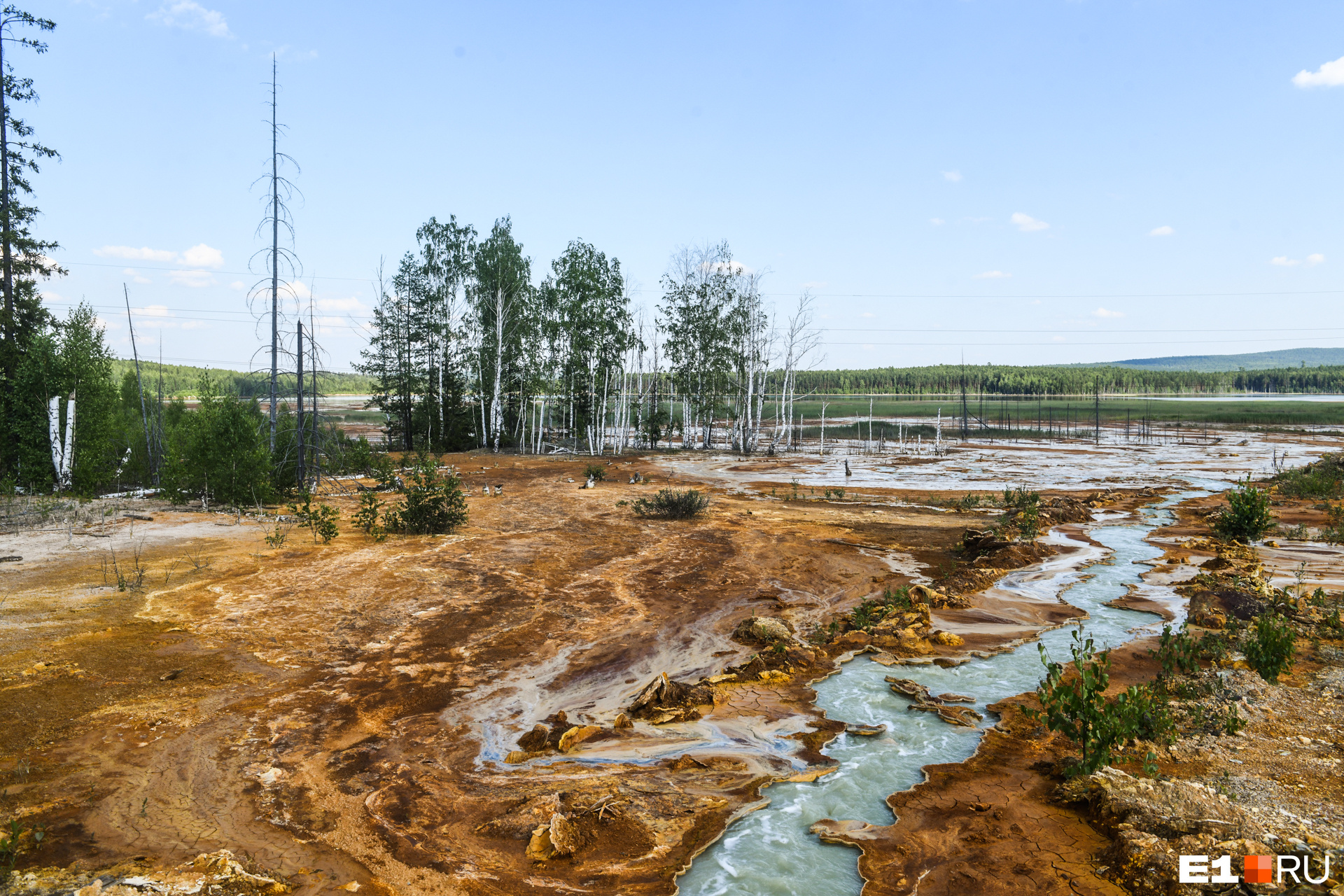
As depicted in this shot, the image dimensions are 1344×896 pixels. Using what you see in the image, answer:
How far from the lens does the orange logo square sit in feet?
12.1

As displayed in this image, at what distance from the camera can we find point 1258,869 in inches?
147

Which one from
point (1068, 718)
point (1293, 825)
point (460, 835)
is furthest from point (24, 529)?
point (1293, 825)

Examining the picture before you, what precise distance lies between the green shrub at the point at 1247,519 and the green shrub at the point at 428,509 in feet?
56.3

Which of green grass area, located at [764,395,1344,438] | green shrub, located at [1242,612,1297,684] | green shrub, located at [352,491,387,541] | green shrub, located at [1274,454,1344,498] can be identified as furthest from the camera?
green grass area, located at [764,395,1344,438]

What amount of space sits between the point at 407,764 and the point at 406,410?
37.8 metres

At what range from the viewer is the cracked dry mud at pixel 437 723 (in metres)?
4.48

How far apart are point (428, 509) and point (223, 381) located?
49.3 feet

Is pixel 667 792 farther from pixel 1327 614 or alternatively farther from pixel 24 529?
pixel 24 529

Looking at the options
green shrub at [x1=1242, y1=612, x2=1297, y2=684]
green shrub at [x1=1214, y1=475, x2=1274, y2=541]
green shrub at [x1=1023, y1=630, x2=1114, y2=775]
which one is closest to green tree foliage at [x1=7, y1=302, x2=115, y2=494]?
green shrub at [x1=1023, y1=630, x2=1114, y2=775]

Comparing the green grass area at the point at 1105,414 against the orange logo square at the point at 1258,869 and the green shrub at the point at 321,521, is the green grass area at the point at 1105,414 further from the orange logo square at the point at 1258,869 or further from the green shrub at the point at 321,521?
the orange logo square at the point at 1258,869

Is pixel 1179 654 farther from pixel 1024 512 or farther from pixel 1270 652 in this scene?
pixel 1024 512

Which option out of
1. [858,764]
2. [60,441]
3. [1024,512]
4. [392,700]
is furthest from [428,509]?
[1024,512]

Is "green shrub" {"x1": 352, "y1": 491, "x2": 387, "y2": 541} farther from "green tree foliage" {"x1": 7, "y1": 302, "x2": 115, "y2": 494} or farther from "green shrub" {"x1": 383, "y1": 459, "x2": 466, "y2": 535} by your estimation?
"green tree foliage" {"x1": 7, "y1": 302, "x2": 115, "y2": 494}

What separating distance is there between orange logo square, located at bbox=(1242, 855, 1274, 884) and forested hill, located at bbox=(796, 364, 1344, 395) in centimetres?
13052
